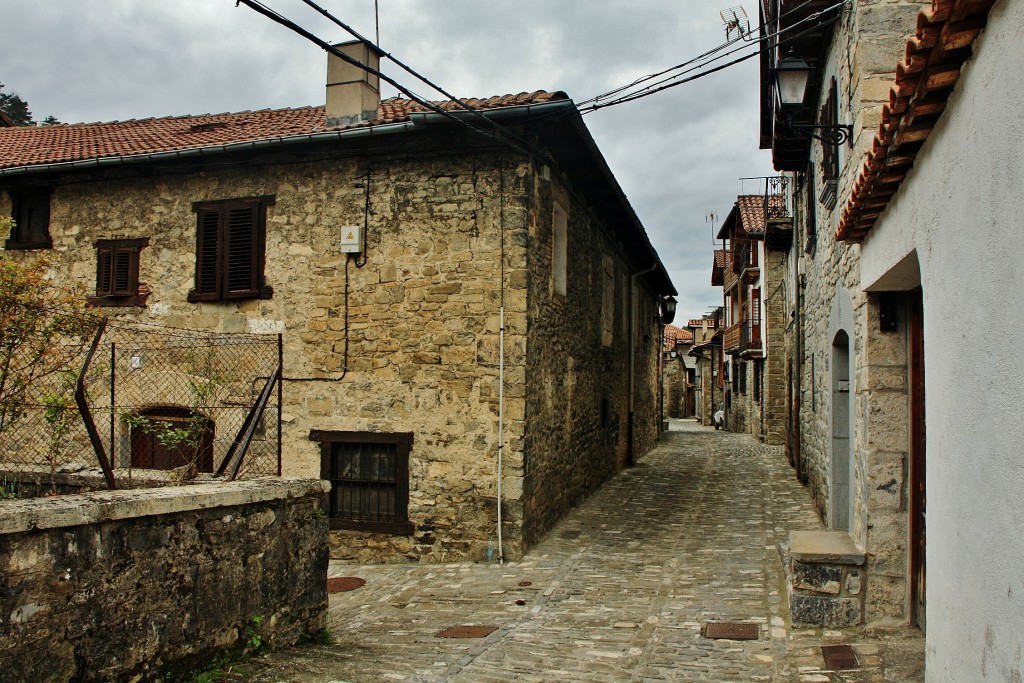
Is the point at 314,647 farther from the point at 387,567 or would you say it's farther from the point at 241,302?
the point at 241,302

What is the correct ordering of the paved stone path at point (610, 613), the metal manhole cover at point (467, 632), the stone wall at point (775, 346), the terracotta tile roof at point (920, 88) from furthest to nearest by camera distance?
the stone wall at point (775, 346) < the metal manhole cover at point (467, 632) < the paved stone path at point (610, 613) < the terracotta tile roof at point (920, 88)

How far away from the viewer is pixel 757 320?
22.0 meters

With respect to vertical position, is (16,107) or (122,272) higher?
(16,107)

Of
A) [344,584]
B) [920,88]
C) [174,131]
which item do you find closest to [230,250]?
[174,131]

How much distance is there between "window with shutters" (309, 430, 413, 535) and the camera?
28.6ft

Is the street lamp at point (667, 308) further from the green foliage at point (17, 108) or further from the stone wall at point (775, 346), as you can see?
the green foliage at point (17, 108)

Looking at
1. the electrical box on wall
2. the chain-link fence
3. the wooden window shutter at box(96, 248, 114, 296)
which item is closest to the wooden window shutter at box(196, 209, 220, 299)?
the chain-link fence

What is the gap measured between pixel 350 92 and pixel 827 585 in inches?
285

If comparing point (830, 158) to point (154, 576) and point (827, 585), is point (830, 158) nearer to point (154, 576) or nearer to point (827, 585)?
point (827, 585)

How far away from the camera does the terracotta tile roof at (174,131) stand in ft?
28.7

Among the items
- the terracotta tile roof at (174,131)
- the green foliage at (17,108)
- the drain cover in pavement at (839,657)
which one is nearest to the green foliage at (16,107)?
the green foliage at (17,108)

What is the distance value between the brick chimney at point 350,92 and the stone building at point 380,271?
2 centimetres

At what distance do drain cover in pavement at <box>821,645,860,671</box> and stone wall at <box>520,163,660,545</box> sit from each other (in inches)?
151

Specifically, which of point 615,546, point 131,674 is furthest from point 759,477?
point 131,674
